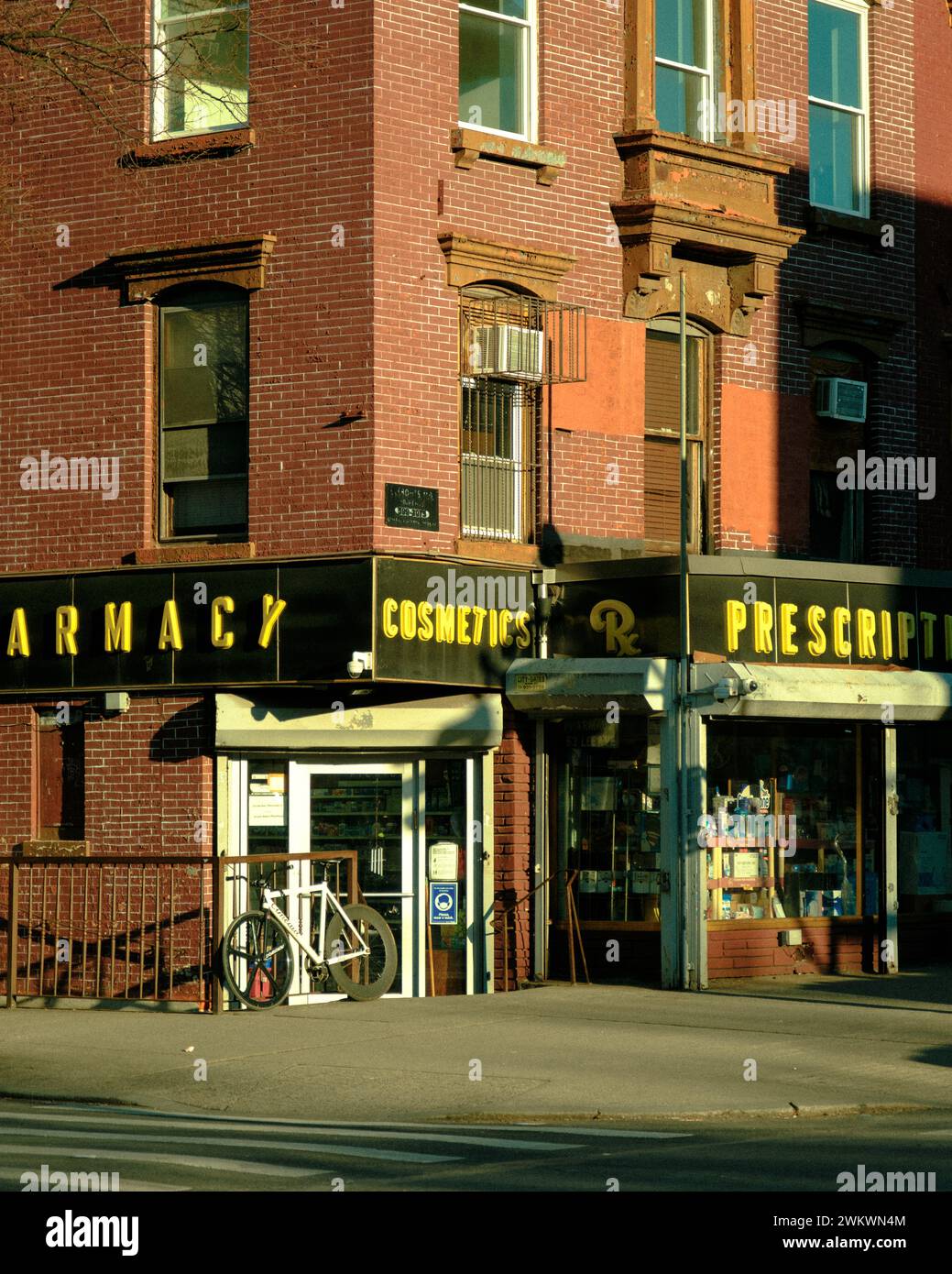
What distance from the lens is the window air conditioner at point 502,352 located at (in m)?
19.0

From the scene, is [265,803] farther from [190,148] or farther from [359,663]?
[190,148]

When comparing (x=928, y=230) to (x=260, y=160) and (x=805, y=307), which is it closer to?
(x=805, y=307)

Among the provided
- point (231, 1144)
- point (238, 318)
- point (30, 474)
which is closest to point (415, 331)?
point (238, 318)

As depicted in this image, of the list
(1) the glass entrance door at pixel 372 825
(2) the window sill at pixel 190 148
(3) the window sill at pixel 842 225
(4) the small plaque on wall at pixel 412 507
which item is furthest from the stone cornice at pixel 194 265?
(3) the window sill at pixel 842 225

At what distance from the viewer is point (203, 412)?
19203mm

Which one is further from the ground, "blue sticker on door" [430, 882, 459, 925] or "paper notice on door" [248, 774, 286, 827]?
"paper notice on door" [248, 774, 286, 827]

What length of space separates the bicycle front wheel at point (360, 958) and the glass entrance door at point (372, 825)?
0.87 metres

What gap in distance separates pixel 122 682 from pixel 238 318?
357cm

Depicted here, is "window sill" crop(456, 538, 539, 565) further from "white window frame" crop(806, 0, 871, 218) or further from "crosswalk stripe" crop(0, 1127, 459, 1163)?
"crosswalk stripe" crop(0, 1127, 459, 1163)

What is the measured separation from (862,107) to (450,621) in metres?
8.01

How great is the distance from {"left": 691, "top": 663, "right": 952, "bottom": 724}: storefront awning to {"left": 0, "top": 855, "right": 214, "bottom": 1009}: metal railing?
4916mm

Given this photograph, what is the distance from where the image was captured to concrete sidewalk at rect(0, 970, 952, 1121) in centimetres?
1295

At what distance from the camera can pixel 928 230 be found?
75.1ft

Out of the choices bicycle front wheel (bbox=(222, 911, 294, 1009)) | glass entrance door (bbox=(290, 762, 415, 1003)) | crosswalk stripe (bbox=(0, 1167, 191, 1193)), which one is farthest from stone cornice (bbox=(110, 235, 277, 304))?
crosswalk stripe (bbox=(0, 1167, 191, 1193))
